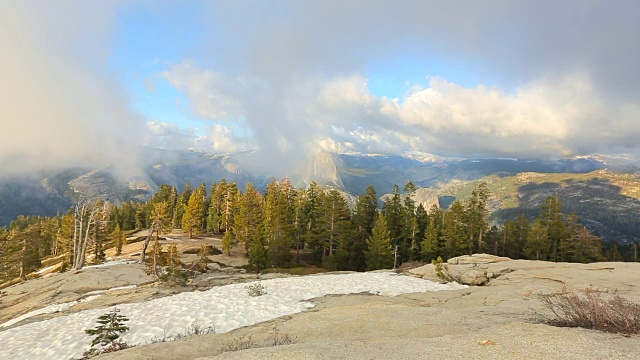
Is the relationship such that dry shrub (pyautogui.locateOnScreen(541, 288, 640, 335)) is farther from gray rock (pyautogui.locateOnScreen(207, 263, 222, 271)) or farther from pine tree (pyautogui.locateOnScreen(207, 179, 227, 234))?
pine tree (pyautogui.locateOnScreen(207, 179, 227, 234))

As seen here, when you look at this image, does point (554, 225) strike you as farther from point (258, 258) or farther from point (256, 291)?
point (256, 291)

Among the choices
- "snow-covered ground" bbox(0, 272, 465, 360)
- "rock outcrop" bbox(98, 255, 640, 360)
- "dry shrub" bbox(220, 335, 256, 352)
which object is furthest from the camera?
"snow-covered ground" bbox(0, 272, 465, 360)

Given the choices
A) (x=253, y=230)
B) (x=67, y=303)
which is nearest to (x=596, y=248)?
(x=253, y=230)

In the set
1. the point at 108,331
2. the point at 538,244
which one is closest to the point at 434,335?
the point at 108,331

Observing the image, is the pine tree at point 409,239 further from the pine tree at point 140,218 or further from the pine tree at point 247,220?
the pine tree at point 140,218

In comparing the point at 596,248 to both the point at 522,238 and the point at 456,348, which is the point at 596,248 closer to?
the point at 522,238

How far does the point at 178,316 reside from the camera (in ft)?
50.2

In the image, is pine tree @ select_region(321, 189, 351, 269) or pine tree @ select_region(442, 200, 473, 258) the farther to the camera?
pine tree @ select_region(321, 189, 351, 269)

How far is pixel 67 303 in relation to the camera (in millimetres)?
21734

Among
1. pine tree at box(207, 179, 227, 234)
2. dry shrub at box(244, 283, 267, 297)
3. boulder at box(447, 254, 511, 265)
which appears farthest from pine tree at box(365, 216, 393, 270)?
pine tree at box(207, 179, 227, 234)

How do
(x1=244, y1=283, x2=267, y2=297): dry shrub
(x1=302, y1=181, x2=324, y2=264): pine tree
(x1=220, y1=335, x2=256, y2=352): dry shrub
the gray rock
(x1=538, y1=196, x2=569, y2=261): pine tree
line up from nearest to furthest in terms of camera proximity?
(x1=220, y1=335, x2=256, y2=352): dry shrub, (x1=244, y1=283, x2=267, y2=297): dry shrub, the gray rock, (x1=538, y1=196, x2=569, y2=261): pine tree, (x1=302, y1=181, x2=324, y2=264): pine tree

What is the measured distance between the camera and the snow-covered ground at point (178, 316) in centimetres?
1242

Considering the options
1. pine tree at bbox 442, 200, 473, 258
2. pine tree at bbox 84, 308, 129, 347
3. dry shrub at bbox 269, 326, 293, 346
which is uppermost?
dry shrub at bbox 269, 326, 293, 346

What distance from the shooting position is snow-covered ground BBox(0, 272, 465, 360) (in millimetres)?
12422
